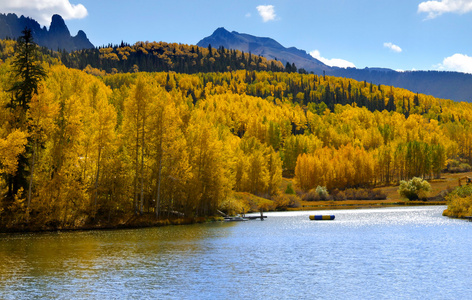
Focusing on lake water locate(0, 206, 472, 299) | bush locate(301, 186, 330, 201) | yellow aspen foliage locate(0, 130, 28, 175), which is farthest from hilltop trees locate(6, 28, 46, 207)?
bush locate(301, 186, 330, 201)

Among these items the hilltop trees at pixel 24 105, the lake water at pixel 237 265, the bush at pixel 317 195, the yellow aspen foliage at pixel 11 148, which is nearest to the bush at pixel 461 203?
the lake water at pixel 237 265

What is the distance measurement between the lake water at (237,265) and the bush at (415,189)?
74.8 m

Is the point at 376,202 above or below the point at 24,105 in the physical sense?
below

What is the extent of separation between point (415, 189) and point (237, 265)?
347 feet

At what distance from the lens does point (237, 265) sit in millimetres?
36250

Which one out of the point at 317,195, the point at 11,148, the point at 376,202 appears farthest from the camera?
the point at 317,195

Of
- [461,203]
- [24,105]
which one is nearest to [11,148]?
[24,105]

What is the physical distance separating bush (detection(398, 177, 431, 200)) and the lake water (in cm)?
7484

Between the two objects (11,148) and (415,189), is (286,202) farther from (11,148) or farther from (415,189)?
(11,148)

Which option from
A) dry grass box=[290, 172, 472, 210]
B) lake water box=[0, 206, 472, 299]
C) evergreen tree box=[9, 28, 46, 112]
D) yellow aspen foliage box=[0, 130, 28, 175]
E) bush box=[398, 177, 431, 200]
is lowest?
lake water box=[0, 206, 472, 299]

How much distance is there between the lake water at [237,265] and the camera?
89.5 ft

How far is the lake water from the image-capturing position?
27281mm

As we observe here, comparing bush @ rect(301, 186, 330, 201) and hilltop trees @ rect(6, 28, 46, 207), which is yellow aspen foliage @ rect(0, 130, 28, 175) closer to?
hilltop trees @ rect(6, 28, 46, 207)

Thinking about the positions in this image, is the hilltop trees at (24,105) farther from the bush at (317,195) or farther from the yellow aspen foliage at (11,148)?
the bush at (317,195)
